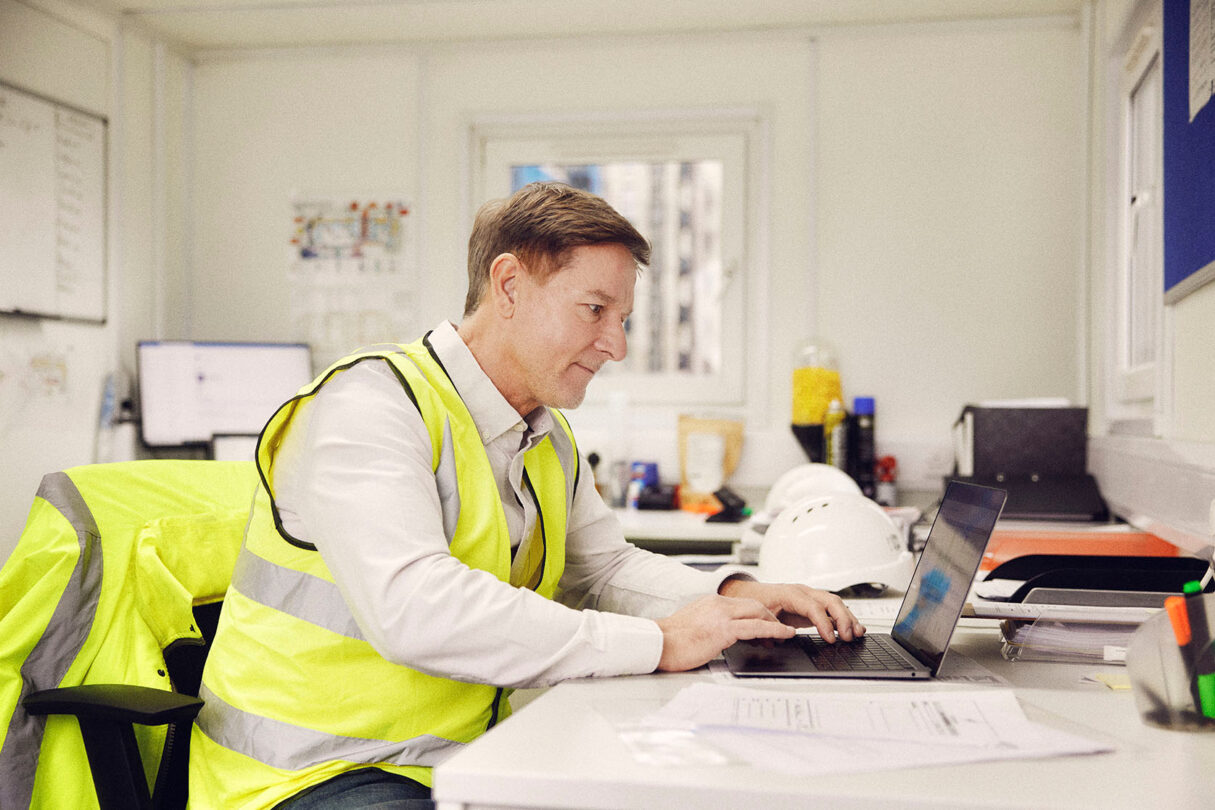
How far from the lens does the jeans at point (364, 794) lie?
102 centimetres

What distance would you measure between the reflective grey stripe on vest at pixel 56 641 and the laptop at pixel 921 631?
0.79m

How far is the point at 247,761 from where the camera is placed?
3.58 feet

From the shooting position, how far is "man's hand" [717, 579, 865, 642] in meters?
1.17

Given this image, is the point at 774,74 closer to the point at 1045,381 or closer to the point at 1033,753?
the point at 1045,381

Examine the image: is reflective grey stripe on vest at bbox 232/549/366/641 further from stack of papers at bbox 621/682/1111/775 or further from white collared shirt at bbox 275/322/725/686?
stack of papers at bbox 621/682/1111/775

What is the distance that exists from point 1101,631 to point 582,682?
0.60 meters

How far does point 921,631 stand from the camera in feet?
3.57

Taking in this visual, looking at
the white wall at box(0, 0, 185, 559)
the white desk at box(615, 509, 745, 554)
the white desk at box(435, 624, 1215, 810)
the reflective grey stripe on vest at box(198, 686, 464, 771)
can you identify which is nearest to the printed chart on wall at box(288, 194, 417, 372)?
the white wall at box(0, 0, 185, 559)

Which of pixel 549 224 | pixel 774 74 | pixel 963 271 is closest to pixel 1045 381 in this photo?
pixel 963 271

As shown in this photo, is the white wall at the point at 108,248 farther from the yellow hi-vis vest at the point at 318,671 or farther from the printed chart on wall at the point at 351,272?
the yellow hi-vis vest at the point at 318,671

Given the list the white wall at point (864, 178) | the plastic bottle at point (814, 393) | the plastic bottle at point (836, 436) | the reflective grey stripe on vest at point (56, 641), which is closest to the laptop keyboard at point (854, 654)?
the reflective grey stripe on vest at point (56, 641)

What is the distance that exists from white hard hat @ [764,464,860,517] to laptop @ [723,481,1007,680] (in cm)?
96

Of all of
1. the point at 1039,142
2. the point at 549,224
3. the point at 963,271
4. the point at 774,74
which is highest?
the point at 774,74

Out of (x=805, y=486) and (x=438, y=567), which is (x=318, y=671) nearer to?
(x=438, y=567)
